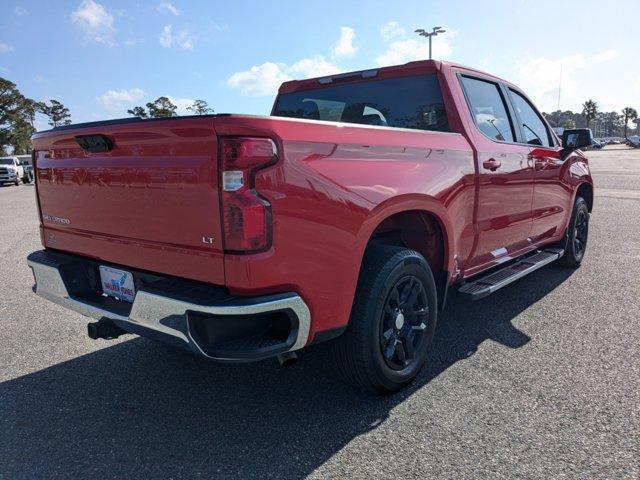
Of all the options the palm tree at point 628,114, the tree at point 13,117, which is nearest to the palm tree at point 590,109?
the palm tree at point 628,114

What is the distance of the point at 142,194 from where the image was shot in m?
2.42

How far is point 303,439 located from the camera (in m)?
2.54

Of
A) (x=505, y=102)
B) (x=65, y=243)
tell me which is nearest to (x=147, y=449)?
(x=65, y=243)

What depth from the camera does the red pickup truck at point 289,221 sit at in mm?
2137

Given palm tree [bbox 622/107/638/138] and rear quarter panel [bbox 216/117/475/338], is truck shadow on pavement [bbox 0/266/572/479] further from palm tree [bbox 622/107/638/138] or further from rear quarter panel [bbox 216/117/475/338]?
palm tree [bbox 622/107/638/138]

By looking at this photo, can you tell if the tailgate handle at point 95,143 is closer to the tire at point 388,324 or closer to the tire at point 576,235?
the tire at point 388,324

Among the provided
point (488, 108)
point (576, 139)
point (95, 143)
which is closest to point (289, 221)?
point (95, 143)

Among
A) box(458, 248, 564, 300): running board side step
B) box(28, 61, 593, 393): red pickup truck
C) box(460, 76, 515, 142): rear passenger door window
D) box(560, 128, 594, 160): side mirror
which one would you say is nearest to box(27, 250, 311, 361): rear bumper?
box(28, 61, 593, 393): red pickup truck

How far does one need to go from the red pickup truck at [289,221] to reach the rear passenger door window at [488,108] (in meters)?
0.03

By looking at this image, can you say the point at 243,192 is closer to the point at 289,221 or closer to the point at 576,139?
the point at 289,221

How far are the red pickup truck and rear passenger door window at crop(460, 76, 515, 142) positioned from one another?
30mm

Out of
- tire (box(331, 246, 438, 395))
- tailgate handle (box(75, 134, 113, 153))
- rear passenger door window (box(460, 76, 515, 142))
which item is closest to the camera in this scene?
tailgate handle (box(75, 134, 113, 153))

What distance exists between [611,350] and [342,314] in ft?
7.22

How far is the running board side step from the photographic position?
11.6 feet
